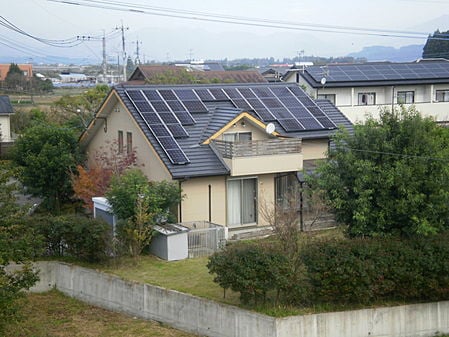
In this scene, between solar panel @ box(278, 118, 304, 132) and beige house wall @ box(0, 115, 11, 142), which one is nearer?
solar panel @ box(278, 118, 304, 132)

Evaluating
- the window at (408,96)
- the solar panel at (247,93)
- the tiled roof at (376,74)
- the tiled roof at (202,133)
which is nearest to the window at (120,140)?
the tiled roof at (202,133)

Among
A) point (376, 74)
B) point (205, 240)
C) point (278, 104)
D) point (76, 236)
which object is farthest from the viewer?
point (376, 74)

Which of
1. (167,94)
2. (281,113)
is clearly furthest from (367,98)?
(167,94)

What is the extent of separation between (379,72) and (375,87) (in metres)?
1.49

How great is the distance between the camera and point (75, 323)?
1716 cm

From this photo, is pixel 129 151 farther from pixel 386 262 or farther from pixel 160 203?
pixel 386 262

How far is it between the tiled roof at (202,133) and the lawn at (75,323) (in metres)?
5.72

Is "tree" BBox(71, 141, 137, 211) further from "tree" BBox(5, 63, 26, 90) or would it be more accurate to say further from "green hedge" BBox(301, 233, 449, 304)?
"tree" BBox(5, 63, 26, 90)

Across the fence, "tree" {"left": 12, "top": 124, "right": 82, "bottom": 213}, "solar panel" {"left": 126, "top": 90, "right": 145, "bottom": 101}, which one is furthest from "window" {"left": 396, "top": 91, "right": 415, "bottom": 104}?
the fence

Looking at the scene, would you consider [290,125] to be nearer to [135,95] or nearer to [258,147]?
[258,147]

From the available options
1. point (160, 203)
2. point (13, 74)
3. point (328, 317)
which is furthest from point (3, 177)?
point (13, 74)

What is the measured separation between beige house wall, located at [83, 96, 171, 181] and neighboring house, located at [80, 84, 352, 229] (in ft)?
0.13

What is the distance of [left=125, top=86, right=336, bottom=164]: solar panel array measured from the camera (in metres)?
23.7

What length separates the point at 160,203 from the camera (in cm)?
2072
